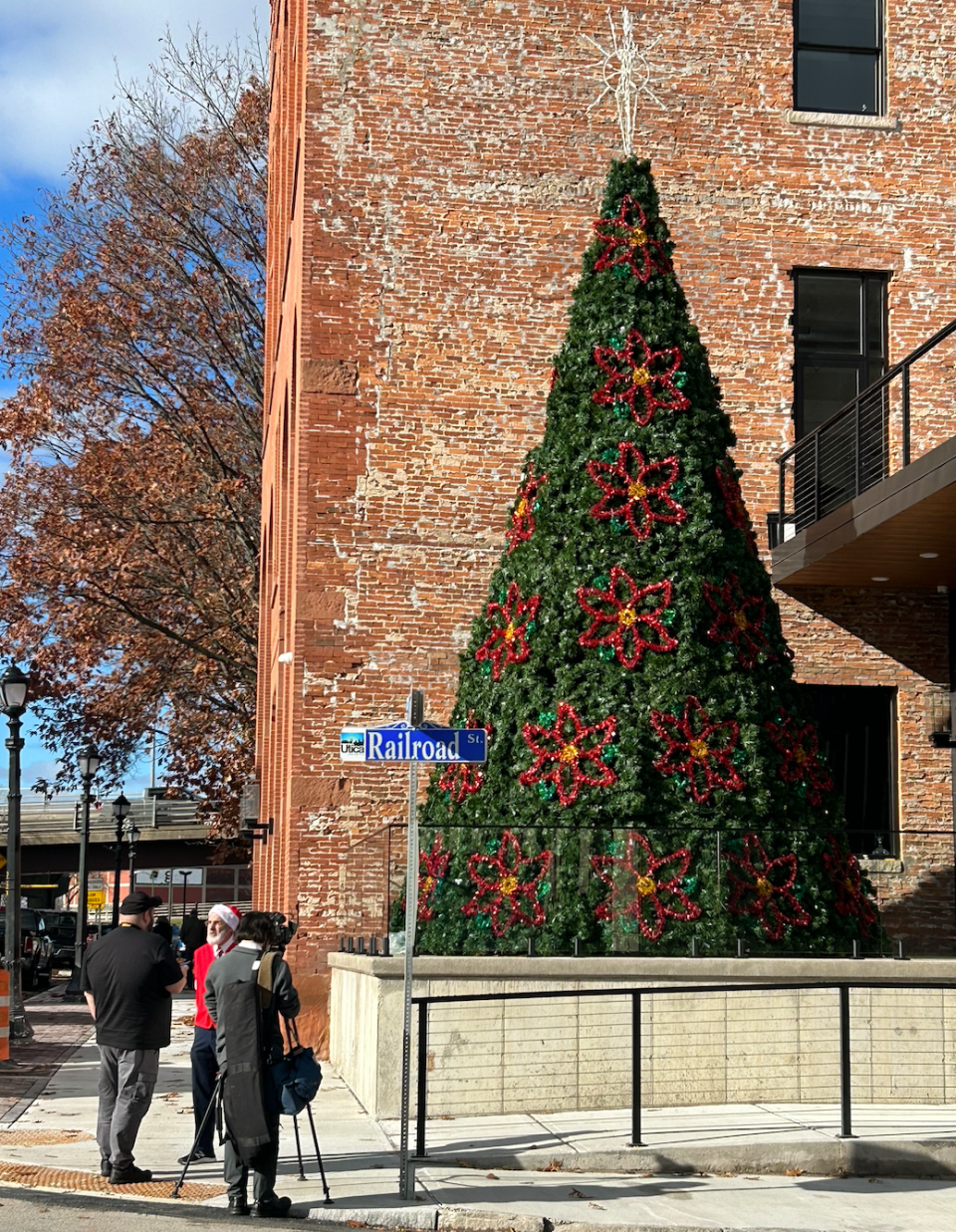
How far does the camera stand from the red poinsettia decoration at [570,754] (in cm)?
1402

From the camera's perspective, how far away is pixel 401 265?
19109 millimetres

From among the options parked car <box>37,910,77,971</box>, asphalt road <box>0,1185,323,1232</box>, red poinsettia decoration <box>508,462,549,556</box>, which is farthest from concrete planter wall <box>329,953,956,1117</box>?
parked car <box>37,910,77,971</box>

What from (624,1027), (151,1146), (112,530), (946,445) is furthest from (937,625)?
(112,530)

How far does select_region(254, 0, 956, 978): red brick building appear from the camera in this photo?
1830cm

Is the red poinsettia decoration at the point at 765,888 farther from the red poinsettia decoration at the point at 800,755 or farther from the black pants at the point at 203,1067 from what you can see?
the black pants at the point at 203,1067

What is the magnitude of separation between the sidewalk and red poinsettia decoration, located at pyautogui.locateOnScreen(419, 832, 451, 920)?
5.56 ft

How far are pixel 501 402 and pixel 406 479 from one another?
56.5 inches

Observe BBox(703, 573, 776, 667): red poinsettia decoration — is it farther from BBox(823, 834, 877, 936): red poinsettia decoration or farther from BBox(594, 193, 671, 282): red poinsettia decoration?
BBox(594, 193, 671, 282): red poinsettia decoration

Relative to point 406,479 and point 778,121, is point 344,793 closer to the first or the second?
point 406,479

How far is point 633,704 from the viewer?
1413 cm

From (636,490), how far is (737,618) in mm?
1435

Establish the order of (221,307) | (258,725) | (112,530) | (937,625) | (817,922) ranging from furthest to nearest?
1. (221,307)
2. (112,530)
3. (258,725)
4. (937,625)
5. (817,922)

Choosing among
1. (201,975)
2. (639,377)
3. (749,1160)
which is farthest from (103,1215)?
(639,377)

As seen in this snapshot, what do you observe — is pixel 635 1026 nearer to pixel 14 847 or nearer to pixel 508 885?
pixel 508 885
